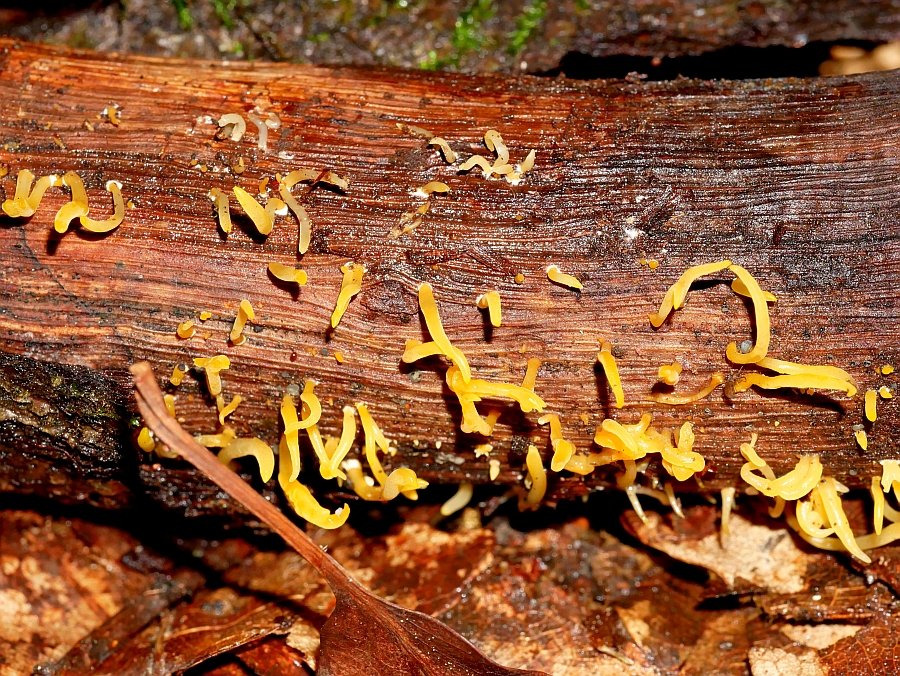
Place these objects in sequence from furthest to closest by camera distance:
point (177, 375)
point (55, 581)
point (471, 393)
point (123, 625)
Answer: point (55, 581) < point (123, 625) < point (177, 375) < point (471, 393)

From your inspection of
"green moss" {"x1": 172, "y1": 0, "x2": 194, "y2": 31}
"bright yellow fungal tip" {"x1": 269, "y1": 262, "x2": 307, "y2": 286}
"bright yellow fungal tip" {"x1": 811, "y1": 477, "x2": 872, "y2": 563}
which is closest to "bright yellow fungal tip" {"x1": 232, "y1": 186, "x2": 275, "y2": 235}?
"bright yellow fungal tip" {"x1": 269, "y1": 262, "x2": 307, "y2": 286}

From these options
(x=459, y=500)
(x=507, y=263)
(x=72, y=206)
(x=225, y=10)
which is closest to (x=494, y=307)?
(x=507, y=263)

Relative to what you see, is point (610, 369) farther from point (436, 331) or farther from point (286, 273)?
point (286, 273)

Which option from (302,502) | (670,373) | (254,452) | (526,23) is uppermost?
(526,23)

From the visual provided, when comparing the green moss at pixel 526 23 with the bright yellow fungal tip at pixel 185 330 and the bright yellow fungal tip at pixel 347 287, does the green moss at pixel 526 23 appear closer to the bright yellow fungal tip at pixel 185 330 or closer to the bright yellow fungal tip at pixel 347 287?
the bright yellow fungal tip at pixel 347 287

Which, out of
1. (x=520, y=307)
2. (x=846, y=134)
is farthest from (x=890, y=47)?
(x=520, y=307)

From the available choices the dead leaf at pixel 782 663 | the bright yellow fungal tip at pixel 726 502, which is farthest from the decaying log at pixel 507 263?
the dead leaf at pixel 782 663
